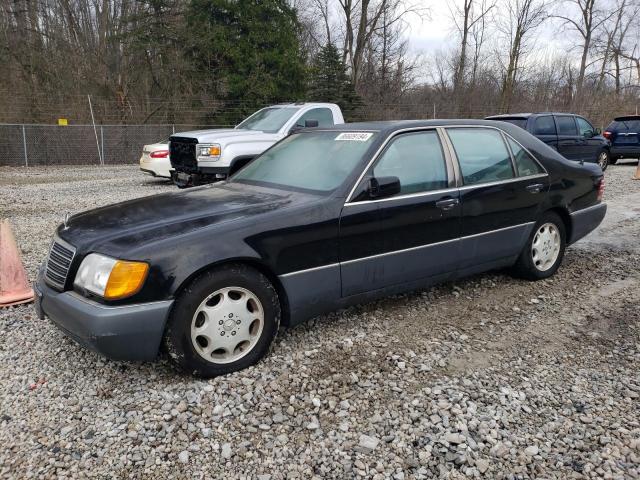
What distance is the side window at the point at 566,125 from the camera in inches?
510

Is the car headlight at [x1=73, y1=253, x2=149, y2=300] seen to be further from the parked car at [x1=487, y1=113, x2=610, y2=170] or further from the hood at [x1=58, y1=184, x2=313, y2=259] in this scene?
the parked car at [x1=487, y1=113, x2=610, y2=170]

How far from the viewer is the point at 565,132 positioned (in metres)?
13.1

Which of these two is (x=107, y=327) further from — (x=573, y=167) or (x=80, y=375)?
(x=573, y=167)

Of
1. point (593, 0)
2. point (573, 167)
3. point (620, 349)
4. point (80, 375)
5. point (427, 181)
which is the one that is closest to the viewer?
point (80, 375)

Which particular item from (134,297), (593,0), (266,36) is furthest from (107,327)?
(593,0)

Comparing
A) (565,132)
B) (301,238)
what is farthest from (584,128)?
(301,238)

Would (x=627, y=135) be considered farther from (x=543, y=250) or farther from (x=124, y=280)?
(x=124, y=280)

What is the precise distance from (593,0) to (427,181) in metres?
38.9

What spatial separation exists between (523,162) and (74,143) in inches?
698

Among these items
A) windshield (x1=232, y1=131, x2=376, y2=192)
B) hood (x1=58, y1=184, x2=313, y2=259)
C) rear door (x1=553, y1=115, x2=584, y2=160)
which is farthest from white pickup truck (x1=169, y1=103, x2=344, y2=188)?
rear door (x1=553, y1=115, x2=584, y2=160)

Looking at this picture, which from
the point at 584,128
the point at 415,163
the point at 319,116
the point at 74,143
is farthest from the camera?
the point at 74,143

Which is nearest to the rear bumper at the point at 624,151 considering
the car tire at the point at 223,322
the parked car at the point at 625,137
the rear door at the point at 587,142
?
the parked car at the point at 625,137

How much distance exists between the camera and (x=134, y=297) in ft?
9.28

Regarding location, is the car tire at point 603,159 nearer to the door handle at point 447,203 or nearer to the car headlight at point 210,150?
the car headlight at point 210,150
